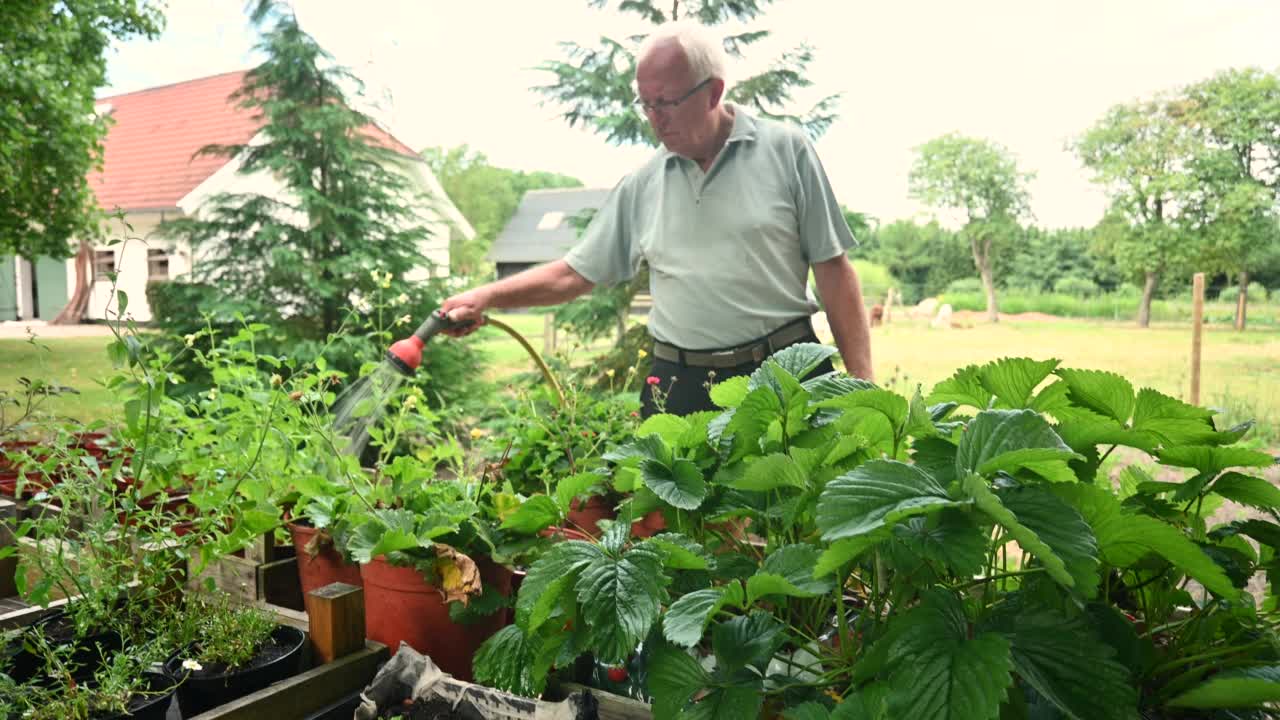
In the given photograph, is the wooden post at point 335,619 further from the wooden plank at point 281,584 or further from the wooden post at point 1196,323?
the wooden post at point 1196,323

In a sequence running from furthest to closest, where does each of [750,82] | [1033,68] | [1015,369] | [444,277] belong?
[444,277], [750,82], [1033,68], [1015,369]

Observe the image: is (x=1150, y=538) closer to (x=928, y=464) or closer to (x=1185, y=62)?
(x=928, y=464)

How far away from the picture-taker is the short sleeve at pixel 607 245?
1.73 m

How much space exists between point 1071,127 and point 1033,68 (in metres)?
0.36

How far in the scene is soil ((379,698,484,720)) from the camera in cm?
68

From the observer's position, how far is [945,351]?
3.88 meters

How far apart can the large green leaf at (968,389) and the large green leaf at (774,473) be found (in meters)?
0.14

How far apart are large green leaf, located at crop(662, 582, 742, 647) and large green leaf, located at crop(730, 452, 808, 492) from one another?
7 centimetres

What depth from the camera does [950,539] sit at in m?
0.38

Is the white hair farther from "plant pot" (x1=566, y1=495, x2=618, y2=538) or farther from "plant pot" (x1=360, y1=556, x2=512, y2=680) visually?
"plant pot" (x1=360, y1=556, x2=512, y2=680)

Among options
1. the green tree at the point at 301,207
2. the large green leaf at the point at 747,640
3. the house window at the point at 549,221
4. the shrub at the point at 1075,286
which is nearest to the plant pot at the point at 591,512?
the large green leaf at the point at 747,640

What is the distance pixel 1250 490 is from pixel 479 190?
29.6ft

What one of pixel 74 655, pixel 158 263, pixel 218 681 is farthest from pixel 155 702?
pixel 158 263

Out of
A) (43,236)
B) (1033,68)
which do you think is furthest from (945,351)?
(43,236)
